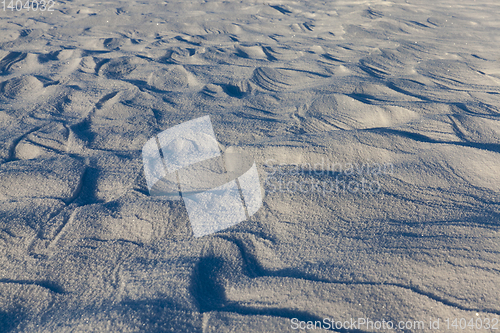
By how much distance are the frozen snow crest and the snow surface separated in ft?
0.24

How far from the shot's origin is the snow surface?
143 centimetres

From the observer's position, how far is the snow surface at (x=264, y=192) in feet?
4.71

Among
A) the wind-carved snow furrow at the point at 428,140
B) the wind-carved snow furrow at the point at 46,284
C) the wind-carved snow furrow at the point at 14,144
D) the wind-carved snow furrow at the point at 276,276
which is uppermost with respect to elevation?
the wind-carved snow furrow at the point at 428,140

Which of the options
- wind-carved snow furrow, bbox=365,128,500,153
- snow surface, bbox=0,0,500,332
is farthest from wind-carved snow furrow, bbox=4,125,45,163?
wind-carved snow furrow, bbox=365,128,500,153

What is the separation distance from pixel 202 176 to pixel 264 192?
19.3 inches

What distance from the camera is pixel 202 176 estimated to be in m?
2.22

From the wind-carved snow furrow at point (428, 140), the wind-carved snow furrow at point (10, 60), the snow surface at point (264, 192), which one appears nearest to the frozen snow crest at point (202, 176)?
the snow surface at point (264, 192)

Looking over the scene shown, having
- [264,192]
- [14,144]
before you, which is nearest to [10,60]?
[14,144]

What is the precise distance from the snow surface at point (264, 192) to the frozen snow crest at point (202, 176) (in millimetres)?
72

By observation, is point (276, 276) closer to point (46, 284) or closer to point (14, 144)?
point (46, 284)

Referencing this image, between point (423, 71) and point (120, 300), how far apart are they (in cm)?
390

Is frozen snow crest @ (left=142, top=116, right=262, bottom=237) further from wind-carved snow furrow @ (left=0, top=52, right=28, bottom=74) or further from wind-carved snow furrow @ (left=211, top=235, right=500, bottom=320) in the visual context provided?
wind-carved snow furrow @ (left=0, top=52, right=28, bottom=74)

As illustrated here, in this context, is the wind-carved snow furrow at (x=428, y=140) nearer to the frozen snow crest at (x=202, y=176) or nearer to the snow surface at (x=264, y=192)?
the snow surface at (x=264, y=192)

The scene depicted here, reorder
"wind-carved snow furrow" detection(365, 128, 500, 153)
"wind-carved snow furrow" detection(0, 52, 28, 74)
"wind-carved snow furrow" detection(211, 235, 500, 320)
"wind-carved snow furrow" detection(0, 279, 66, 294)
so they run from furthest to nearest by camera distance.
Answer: "wind-carved snow furrow" detection(0, 52, 28, 74)
"wind-carved snow furrow" detection(365, 128, 500, 153)
"wind-carved snow furrow" detection(0, 279, 66, 294)
"wind-carved snow furrow" detection(211, 235, 500, 320)
